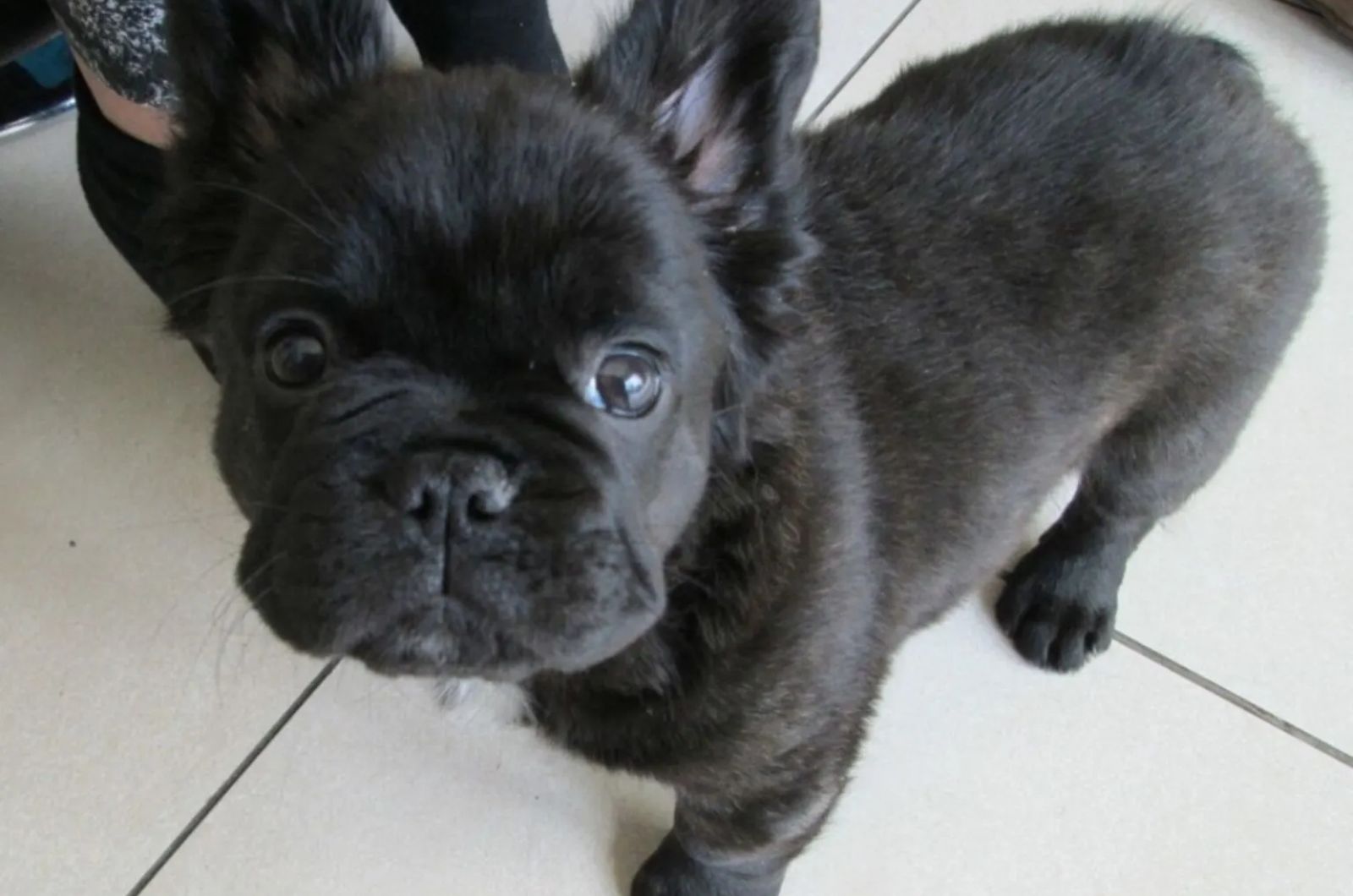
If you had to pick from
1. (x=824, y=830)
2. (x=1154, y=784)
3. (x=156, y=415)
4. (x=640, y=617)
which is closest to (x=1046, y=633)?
(x=1154, y=784)

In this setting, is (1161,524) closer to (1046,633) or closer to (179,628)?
(1046,633)

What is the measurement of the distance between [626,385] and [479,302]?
156 mm

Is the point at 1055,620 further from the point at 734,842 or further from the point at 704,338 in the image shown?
the point at 704,338

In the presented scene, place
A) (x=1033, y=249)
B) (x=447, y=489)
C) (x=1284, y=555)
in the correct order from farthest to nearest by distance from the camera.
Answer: (x=1284, y=555) < (x=1033, y=249) < (x=447, y=489)

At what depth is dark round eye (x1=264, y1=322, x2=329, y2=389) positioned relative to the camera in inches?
42.7

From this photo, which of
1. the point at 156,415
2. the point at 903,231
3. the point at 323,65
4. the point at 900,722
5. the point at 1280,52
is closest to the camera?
the point at 323,65

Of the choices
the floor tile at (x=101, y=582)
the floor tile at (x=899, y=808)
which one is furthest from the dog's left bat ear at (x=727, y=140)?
the floor tile at (x=101, y=582)

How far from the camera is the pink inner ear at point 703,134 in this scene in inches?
47.8

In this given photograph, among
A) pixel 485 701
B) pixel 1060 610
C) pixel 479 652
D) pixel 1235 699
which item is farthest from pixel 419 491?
pixel 1235 699

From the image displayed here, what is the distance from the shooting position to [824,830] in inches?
69.1

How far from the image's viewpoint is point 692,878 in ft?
5.49

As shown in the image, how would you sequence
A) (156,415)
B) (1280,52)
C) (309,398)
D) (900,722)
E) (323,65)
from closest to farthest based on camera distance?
(309,398) < (323,65) < (900,722) < (156,415) < (1280,52)

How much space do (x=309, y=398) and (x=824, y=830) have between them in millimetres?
1015

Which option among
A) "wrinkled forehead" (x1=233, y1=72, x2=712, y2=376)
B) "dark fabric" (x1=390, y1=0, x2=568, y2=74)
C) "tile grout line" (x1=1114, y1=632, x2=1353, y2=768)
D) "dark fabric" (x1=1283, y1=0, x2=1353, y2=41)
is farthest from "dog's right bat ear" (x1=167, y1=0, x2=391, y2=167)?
"dark fabric" (x1=1283, y1=0, x2=1353, y2=41)
